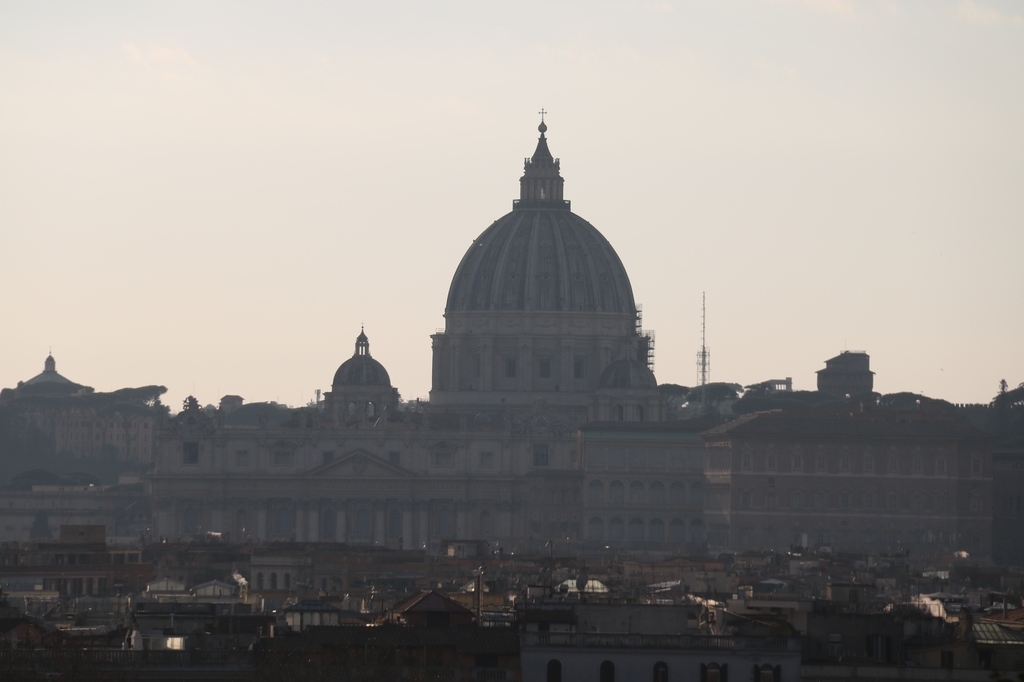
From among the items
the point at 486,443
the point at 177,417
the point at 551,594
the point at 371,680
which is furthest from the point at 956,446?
the point at 371,680

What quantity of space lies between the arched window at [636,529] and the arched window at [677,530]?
149cm

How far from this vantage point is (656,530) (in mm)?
171375

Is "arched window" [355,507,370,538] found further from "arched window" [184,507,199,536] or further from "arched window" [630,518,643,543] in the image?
"arched window" [630,518,643,543]

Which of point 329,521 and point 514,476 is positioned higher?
point 514,476

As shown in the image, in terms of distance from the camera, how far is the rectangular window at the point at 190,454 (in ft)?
590

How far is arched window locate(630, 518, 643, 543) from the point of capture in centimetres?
17062

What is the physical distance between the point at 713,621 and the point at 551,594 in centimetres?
442

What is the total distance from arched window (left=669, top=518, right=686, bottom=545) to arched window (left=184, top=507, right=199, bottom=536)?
2434cm

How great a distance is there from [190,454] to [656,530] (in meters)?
25.8

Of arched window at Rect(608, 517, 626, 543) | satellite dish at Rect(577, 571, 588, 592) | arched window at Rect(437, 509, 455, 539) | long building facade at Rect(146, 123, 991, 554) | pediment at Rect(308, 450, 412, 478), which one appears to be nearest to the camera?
satellite dish at Rect(577, 571, 588, 592)

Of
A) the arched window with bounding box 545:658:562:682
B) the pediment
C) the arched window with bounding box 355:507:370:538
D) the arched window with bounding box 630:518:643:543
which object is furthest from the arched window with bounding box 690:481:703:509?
the arched window with bounding box 545:658:562:682

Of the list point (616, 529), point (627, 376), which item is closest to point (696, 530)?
A: point (616, 529)

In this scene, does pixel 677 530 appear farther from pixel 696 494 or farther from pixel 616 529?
pixel 616 529

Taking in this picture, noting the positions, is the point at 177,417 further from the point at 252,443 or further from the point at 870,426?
the point at 870,426
